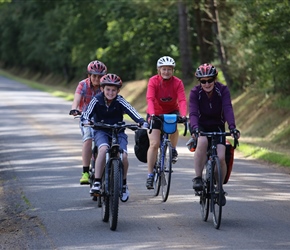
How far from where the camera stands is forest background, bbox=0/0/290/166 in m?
22.5

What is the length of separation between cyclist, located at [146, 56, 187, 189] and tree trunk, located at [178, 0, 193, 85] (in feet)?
82.1

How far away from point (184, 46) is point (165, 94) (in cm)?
2725

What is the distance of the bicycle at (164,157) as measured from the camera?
12.5 meters

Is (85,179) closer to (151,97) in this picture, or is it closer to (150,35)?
(151,97)

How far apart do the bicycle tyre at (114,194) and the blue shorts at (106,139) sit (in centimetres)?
67

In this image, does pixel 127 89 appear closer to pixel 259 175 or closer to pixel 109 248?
pixel 259 175

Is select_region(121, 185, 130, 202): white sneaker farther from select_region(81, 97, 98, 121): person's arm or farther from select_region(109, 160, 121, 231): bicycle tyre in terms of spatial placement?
select_region(81, 97, 98, 121): person's arm

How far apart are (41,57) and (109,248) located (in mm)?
77435

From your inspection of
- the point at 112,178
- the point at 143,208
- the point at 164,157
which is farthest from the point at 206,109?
the point at 164,157

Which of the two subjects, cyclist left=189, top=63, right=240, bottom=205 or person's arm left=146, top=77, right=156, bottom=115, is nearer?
cyclist left=189, top=63, right=240, bottom=205

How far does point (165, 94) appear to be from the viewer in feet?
42.3

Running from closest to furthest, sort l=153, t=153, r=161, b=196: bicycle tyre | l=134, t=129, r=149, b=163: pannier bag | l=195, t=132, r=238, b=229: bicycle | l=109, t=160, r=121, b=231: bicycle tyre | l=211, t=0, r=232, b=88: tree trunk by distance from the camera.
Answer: l=109, t=160, r=121, b=231: bicycle tyre, l=195, t=132, r=238, b=229: bicycle, l=153, t=153, r=161, b=196: bicycle tyre, l=134, t=129, r=149, b=163: pannier bag, l=211, t=0, r=232, b=88: tree trunk

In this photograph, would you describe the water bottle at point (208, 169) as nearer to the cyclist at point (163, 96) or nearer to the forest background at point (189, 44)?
the cyclist at point (163, 96)

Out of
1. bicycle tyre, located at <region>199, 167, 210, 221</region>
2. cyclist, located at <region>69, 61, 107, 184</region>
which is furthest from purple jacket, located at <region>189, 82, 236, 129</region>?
cyclist, located at <region>69, 61, 107, 184</region>
